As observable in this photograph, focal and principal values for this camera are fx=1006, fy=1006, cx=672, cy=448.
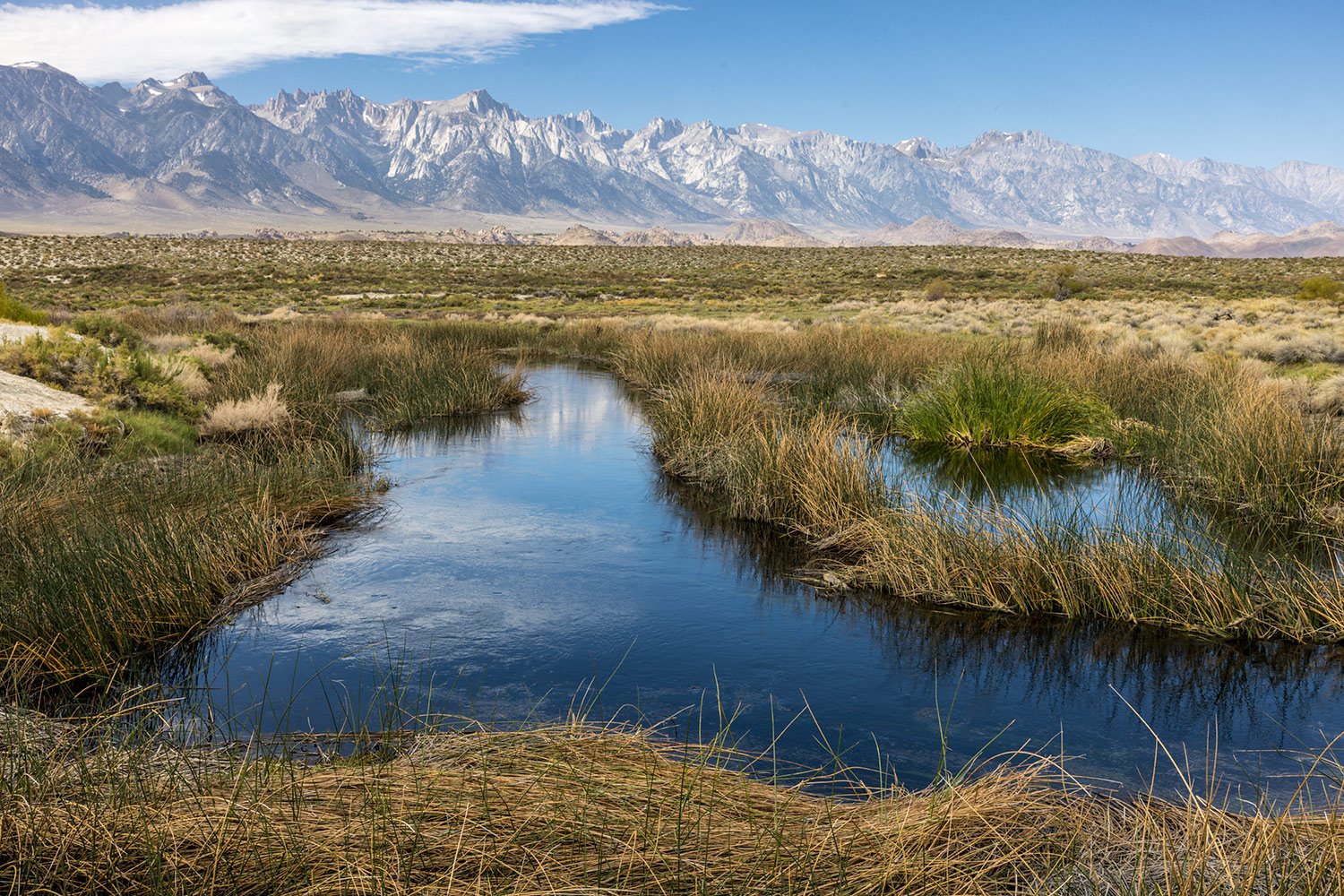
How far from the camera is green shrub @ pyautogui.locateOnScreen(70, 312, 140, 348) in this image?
678 inches

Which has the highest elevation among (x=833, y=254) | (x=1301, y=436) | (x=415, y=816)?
(x=833, y=254)

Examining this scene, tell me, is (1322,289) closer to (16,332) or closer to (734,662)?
(734,662)

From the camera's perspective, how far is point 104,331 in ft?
57.8

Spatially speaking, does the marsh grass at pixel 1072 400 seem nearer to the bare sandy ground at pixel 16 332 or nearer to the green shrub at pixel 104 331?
the green shrub at pixel 104 331

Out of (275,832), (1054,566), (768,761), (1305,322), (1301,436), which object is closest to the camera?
(275,832)

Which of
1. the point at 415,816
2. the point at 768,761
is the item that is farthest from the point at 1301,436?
the point at 415,816

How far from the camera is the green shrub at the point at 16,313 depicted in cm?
1945

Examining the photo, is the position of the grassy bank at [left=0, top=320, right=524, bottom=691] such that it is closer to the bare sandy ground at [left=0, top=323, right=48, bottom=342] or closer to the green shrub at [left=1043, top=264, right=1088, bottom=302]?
the bare sandy ground at [left=0, top=323, right=48, bottom=342]

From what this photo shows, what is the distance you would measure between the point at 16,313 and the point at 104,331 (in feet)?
12.2

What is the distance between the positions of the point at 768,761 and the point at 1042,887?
175cm

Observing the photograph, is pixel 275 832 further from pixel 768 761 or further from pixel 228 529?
pixel 228 529

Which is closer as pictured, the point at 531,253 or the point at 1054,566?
the point at 1054,566

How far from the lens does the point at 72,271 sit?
58.4m

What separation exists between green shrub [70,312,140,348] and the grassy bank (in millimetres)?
→ 1814
